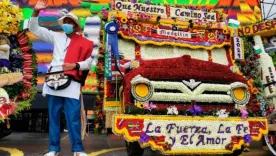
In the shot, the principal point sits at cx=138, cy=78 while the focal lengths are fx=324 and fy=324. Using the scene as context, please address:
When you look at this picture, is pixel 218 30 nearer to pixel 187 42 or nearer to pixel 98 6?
pixel 187 42

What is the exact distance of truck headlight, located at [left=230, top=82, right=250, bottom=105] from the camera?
4.32 m

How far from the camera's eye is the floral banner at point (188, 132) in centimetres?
379

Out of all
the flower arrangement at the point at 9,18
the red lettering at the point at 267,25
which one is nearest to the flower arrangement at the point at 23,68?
the flower arrangement at the point at 9,18

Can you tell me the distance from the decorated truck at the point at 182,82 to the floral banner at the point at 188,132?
12mm

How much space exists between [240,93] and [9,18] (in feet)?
11.6

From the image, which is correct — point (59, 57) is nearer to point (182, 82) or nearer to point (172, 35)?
point (182, 82)

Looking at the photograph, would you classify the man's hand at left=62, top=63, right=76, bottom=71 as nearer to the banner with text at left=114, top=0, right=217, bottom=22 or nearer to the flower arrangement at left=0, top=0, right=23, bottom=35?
the flower arrangement at left=0, top=0, right=23, bottom=35

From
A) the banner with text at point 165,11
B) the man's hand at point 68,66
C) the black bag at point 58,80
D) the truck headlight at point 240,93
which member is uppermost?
the banner with text at point 165,11

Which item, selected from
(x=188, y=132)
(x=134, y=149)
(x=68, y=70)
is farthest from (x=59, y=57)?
(x=188, y=132)

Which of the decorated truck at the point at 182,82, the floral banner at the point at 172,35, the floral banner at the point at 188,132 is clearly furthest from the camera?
the floral banner at the point at 172,35

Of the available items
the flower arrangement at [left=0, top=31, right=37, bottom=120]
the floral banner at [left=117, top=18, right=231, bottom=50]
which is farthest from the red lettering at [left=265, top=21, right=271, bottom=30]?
the flower arrangement at [left=0, top=31, right=37, bottom=120]

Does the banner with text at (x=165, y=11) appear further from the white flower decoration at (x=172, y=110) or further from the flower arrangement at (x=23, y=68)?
the white flower decoration at (x=172, y=110)

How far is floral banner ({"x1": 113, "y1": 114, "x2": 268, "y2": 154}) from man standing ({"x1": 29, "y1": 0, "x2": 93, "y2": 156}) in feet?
2.38

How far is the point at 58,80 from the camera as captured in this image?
413cm
